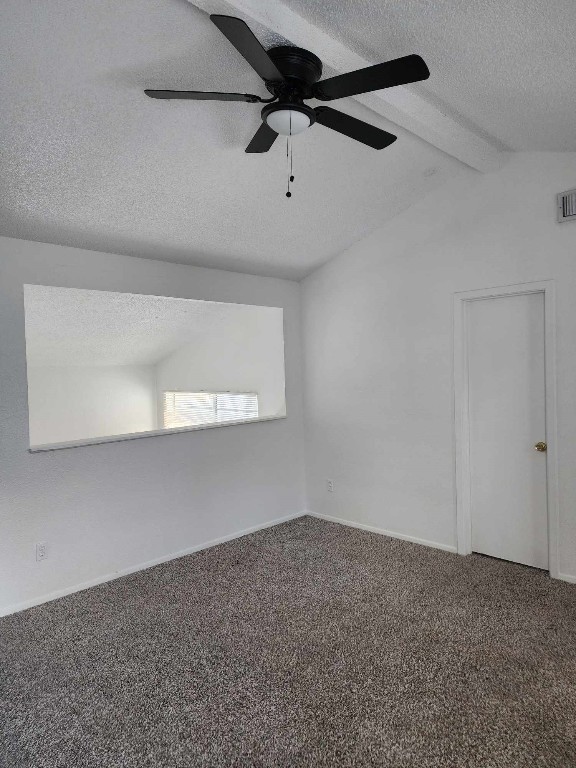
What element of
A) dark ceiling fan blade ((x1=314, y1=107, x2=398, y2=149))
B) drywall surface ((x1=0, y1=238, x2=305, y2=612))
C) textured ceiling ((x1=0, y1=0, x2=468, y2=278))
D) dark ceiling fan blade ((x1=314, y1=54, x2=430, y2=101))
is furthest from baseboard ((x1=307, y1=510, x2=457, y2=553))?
dark ceiling fan blade ((x1=314, y1=54, x2=430, y2=101))

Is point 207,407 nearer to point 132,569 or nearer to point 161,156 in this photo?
point 132,569

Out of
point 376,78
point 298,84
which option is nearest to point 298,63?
point 298,84

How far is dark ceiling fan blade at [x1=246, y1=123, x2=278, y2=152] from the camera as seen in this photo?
2156mm

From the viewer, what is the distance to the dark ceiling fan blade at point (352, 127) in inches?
80.6

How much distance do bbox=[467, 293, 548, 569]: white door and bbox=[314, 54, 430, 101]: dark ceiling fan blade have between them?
87.8 inches

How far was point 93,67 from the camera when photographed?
81.7 inches

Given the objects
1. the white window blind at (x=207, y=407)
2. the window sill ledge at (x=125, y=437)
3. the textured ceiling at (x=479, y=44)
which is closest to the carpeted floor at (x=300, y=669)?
the window sill ledge at (x=125, y=437)

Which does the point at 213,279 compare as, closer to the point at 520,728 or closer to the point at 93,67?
the point at 93,67

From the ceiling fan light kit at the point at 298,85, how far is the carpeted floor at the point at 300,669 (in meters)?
2.54

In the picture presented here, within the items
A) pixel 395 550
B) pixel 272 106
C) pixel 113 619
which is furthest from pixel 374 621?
pixel 272 106

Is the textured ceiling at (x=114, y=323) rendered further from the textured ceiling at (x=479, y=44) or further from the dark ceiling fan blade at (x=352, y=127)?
the textured ceiling at (x=479, y=44)

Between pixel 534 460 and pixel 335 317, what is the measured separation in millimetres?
2117

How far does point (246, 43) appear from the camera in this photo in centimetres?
160

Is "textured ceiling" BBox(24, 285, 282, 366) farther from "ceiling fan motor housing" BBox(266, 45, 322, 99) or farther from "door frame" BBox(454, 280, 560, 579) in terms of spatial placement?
"ceiling fan motor housing" BBox(266, 45, 322, 99)
